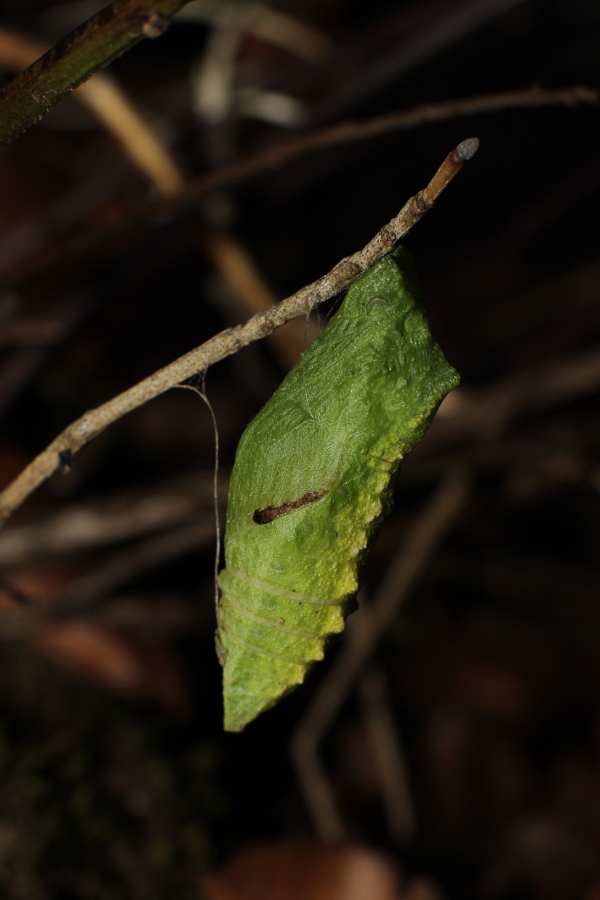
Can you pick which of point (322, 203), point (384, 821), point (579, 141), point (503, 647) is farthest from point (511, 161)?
point (384, 821)

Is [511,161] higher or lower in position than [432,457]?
higher

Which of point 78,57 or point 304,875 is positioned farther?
point 304,875

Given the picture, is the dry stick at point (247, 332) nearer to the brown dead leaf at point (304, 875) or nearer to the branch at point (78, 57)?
the branch at point (78, 57)

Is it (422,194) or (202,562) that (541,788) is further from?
(422,194)

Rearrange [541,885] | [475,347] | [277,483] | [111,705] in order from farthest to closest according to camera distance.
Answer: [475,347], [541,885], [111,705], [277,483]

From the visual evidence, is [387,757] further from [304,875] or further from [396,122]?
[396,122]

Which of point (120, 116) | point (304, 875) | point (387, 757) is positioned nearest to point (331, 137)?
point (120, 116)

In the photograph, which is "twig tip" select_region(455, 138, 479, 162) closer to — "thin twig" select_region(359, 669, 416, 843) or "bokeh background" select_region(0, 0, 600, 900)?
"bokeh background" select_region(0, 0, 600, 900)
